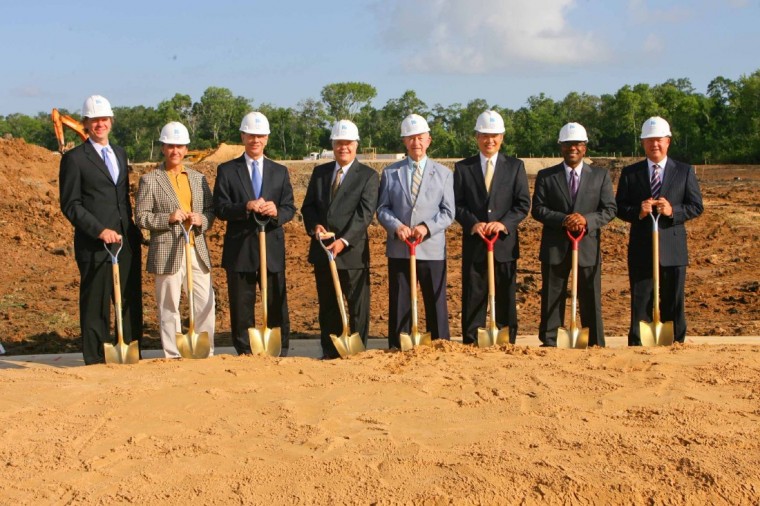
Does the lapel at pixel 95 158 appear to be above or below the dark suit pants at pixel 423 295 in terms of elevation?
above

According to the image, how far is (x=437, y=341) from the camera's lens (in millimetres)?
6910

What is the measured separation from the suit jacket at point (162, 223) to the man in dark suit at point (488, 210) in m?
2.04

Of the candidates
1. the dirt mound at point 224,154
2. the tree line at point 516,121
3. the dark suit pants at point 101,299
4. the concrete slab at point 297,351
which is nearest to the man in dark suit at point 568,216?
the concrete slab at point 297,351

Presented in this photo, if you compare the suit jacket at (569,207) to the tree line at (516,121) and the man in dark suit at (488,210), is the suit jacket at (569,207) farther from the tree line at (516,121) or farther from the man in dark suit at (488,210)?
the tree line at (516,121)

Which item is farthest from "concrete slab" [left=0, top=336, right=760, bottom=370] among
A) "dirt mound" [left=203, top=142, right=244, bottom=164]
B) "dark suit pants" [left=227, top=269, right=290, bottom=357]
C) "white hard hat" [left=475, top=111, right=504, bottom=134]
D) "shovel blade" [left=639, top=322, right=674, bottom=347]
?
"dirt mound" [left=203, top=142, right=244, bottom=164]

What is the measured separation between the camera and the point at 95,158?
676 cm

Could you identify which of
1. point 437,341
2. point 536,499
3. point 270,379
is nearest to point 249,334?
point 270,379

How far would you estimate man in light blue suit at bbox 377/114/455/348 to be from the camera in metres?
6.92

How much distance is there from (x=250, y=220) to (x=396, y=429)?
249cm

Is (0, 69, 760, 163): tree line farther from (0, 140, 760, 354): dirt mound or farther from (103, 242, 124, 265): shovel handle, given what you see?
(103, 242, 124, 265): shovel handle

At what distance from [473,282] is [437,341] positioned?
1.85 feet

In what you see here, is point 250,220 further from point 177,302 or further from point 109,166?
point 109,166

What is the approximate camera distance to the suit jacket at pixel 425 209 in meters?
6.95

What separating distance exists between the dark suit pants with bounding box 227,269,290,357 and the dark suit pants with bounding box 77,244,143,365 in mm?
758
